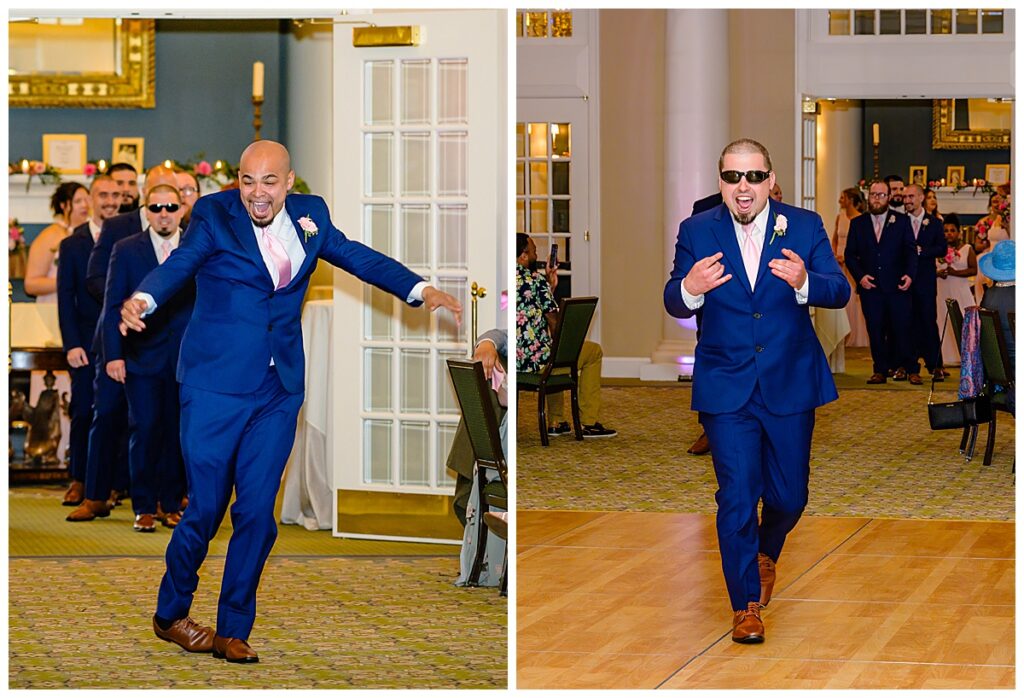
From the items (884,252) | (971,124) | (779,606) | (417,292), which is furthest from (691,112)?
(417,292)

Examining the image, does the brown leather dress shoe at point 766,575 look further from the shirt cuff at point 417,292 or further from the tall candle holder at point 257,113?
the tall candle holder at point 257,113

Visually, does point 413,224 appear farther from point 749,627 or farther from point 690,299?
point 749,627

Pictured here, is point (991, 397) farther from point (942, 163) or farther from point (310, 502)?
point (942, 163)

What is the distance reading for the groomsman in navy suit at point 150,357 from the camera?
651 centimetres

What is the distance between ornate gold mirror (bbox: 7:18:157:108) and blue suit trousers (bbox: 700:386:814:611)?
276 inches

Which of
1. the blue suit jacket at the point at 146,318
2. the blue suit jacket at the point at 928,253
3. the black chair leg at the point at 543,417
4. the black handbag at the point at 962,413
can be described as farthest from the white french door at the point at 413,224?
the blue suit jacket at the point at 928,253

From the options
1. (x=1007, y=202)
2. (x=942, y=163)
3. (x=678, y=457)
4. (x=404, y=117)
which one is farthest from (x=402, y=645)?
(x=942, y=163)

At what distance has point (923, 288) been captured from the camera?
13336mm

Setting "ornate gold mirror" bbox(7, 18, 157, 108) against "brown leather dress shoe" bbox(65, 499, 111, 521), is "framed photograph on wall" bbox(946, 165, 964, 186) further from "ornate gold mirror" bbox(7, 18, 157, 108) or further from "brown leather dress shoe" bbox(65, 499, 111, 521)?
"brown leather dress shoe" bbox(65, 499, 111, 521)

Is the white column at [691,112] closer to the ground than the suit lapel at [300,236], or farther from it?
farther from it

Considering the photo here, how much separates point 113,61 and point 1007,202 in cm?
702

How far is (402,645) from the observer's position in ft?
15.5

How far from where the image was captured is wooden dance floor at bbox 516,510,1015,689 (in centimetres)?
443

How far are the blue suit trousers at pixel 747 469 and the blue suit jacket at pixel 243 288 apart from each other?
1.13 m
